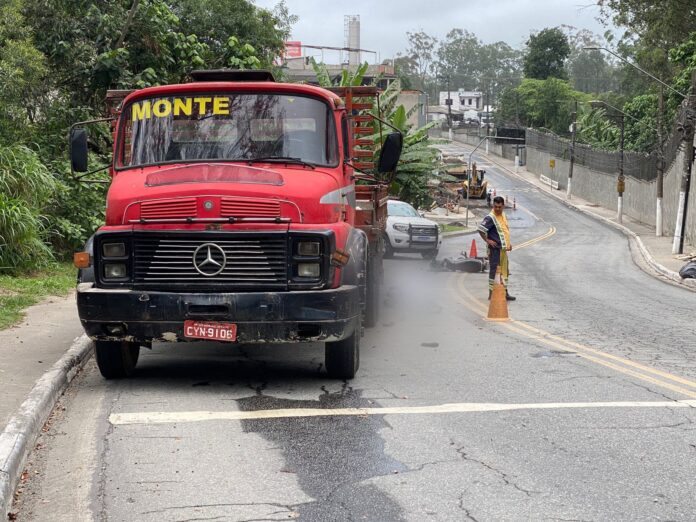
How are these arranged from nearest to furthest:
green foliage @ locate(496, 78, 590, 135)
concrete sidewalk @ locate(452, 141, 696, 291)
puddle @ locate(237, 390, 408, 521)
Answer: puddle @ locate(237, 390, 408, 521), concrete sidewalk @ locate(452, 141, 696, 291), green foliage @ locate(496, 78, 590, 135)

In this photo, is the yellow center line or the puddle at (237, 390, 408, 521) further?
the yellow center line

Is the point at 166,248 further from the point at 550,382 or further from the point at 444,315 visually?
the point at 444,315

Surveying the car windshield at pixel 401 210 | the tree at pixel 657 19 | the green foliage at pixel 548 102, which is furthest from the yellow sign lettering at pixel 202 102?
the green foliage at pixel 548 102

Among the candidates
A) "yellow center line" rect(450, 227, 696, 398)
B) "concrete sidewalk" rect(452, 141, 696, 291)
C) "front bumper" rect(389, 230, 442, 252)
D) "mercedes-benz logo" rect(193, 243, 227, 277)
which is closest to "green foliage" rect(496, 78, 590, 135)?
"concrete sidewalk" rect(452, 141, 696, 291)

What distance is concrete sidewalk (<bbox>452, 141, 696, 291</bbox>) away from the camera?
95.5 ft

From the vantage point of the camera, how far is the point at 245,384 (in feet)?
29.0

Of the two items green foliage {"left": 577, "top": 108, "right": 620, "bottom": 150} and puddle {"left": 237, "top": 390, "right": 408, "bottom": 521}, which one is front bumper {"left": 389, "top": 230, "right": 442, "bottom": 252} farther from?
green foliage {"left": 577, "top": 108, "right": 620, "bottom": 150}

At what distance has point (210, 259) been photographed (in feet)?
26.7

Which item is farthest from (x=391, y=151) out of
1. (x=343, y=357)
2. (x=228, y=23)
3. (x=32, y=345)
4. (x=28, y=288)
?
(x=228, y=23)

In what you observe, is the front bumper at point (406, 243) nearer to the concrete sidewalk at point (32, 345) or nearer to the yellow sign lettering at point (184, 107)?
the concrete sidewalk at point (32, 345)

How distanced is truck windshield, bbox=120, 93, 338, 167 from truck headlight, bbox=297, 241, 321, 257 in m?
1.18

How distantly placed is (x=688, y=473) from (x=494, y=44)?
196788 millimetres

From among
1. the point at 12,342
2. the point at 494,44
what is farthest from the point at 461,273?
the point at 494,44

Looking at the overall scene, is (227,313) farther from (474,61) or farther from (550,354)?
(474,61)
